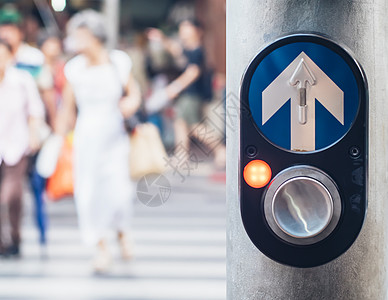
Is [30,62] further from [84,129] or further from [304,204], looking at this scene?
[304,204]

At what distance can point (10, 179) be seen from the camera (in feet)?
21.6

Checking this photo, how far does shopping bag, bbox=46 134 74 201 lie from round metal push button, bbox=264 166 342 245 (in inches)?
209

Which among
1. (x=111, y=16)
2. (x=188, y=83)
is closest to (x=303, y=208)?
(x=188, y=83)

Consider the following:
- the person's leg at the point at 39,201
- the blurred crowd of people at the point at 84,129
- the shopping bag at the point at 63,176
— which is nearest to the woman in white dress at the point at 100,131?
the blurred crowd of people at the point at 84,129

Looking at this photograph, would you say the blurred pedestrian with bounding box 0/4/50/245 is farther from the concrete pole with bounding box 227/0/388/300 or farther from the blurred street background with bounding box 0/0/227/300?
the concrete pole with bounding box 227/0/388/300

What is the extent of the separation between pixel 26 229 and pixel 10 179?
1.32m

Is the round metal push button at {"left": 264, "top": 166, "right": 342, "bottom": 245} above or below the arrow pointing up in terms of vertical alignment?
below

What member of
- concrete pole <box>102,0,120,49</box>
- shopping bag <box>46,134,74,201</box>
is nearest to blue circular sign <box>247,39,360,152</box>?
shopping bag <box>46,134,74,201</box>

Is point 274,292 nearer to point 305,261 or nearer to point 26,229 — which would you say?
point 305,261

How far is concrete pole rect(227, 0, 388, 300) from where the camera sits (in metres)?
1.62

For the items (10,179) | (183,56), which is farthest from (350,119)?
(183,56)

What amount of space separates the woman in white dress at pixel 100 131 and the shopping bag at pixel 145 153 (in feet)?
0.67

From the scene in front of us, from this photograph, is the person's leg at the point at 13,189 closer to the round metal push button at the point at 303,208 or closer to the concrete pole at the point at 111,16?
the round metal push button at the point at 303,208

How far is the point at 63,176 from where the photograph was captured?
22.4ft
